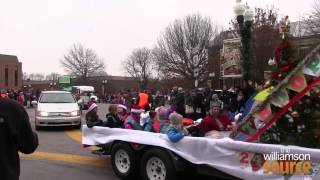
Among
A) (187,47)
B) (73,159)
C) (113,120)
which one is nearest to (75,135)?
(73,159)

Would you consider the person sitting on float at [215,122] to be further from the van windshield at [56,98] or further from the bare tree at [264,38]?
the bare tree at [264,38]

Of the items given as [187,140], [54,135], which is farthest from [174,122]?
[54,135]

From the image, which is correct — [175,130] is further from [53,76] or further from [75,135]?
[53,76]

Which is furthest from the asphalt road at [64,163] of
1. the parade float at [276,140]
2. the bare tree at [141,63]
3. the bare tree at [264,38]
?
the bare tree at [141,63]

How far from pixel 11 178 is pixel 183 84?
5122cm

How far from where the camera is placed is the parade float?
19.3 feet

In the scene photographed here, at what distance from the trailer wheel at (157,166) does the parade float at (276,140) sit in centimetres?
2

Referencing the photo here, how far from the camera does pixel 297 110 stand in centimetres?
648

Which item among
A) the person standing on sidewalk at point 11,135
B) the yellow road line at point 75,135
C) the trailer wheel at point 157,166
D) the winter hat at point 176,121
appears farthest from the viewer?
the yellow road line at point 75,135

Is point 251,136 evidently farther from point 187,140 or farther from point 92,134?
point 92,134

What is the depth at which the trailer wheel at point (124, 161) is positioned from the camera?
321 inches

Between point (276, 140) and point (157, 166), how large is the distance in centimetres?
211

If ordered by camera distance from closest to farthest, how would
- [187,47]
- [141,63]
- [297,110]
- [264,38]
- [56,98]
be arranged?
[297,110]
[56,98]
[264,38]
[187,47]
[141,63]

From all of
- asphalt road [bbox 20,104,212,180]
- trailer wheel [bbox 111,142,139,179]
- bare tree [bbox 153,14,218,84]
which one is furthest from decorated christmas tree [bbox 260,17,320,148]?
bare tree [bbox 153,14,218,84]
